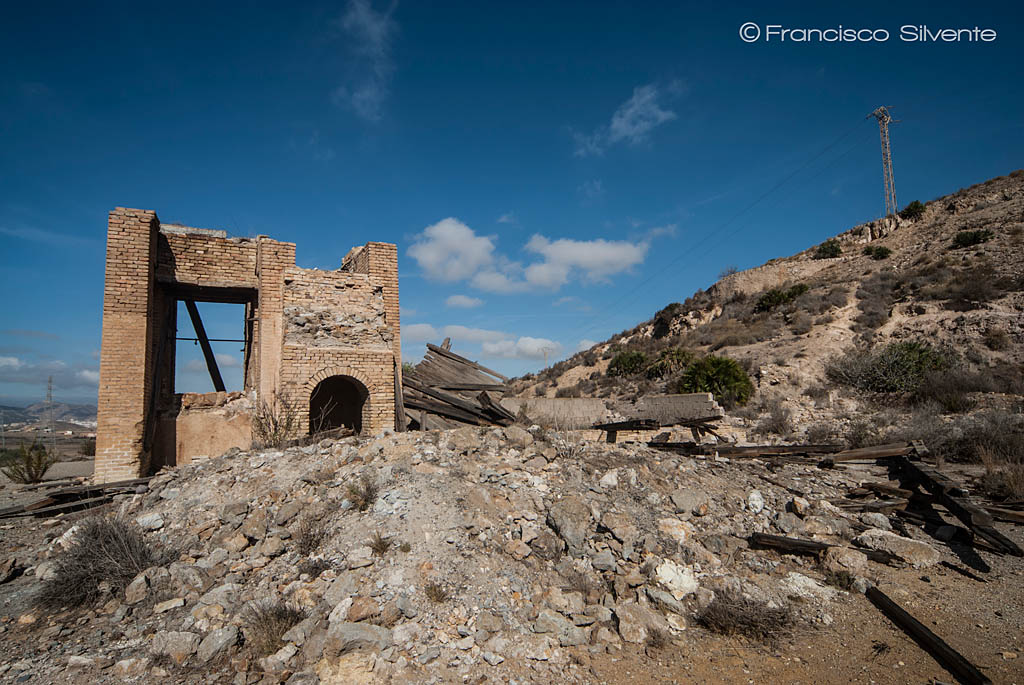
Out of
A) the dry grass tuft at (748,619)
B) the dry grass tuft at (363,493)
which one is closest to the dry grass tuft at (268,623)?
the dry grass tuft at (363,493)

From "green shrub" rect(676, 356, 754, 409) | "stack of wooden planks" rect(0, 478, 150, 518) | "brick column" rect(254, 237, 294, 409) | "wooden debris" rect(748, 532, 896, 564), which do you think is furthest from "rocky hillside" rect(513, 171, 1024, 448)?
"stack of wooden planks" rect(0, 478, 150, 518)

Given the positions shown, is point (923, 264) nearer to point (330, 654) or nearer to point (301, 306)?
point (301, 306)

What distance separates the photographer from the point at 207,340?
11734mm

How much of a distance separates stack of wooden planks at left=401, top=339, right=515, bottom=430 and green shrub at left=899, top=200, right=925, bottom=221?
35128mm

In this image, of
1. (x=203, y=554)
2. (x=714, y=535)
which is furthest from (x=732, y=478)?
(x=203, y=554)

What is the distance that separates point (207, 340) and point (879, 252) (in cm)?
3449

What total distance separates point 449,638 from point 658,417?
15419 mm

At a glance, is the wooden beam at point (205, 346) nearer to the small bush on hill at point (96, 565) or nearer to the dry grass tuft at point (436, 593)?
the small bush on hill at point (96, 565)

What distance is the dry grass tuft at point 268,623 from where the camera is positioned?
455cm

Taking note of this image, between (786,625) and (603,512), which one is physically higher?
(603,512)

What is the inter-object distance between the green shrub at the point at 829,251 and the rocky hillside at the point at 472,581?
32878mm

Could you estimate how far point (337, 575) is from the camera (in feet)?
17.8

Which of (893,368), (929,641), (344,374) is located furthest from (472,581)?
(893,368)

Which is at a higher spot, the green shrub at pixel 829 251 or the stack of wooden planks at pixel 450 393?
the green shrub at pixel 829 251
